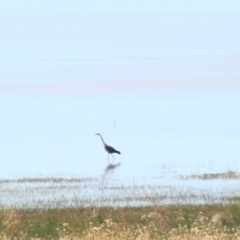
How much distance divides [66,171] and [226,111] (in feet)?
161

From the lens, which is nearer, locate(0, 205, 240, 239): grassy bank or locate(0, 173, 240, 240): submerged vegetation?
locate(0, 205, 240, 239): grassy bank

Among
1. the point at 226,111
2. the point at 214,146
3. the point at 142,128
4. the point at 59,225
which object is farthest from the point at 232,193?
the point at 226,111

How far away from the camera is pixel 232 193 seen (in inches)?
738

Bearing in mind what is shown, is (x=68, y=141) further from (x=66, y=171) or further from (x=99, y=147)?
(x=66, y=171)

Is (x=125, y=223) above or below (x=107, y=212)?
below

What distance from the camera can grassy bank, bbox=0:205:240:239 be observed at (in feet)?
37.9

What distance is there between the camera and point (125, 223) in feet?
44.6

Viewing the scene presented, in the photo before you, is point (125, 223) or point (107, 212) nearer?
point (125, 223)

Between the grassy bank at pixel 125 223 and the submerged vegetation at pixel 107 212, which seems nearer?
the grassy bank at pixel 125 223

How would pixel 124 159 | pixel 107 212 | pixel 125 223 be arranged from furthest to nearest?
pixel 124 159 → pixel 107 212 → pixel 125 223

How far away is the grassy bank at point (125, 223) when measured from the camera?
11555 millimetres

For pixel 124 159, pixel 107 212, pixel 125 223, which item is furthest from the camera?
pixel 124 159

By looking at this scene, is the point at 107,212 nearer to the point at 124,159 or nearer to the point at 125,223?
the point at 125,223

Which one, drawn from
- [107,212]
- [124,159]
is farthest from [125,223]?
[124,159]
